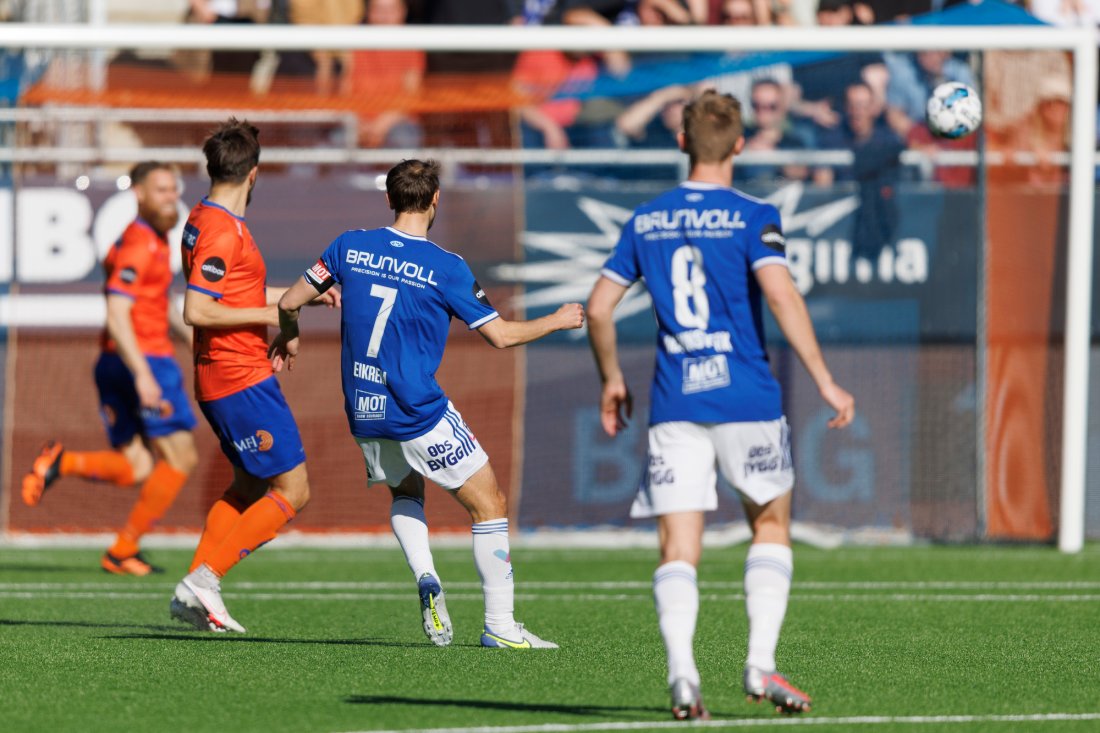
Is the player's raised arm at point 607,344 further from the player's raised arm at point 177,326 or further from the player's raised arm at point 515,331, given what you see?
the player's raised arm at point 177,326

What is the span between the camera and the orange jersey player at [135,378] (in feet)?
36.0

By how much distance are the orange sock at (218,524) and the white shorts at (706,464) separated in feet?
10.3

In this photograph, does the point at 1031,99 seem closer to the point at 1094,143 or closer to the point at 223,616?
the point at 1094,143

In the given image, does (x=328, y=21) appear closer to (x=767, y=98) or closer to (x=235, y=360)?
(x=767, y=98)

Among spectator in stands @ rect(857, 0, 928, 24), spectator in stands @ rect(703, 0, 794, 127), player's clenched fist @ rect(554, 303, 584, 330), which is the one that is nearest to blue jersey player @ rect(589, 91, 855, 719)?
player's clenched fist @ rect(554, 303, 584, 330)

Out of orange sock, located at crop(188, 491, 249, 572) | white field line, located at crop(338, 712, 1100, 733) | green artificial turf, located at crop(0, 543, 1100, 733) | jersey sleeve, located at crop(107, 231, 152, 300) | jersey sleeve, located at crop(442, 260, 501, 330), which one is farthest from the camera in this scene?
jersey sleeve, located at crop(107, 231, 152, 300)

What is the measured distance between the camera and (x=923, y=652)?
24.5 feet

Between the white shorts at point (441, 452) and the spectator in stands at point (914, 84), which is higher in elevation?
the spectator in stands at point (914, 84)

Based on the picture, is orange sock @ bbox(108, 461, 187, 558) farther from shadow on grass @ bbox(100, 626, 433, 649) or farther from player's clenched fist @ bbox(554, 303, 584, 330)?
player's clenched fist @ bbox(554, 303, 584, 330)

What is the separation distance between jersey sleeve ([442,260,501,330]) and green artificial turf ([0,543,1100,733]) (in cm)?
139

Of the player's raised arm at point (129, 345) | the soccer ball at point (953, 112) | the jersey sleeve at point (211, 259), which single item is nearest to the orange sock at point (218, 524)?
the jersey sleeve at point (211, 259)

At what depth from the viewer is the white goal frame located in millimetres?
12352

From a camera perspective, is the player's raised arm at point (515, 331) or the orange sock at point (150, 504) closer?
the player's raised arm at point (515, 331)

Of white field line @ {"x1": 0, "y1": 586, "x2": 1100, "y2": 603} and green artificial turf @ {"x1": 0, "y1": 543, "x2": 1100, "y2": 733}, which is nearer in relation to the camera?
green artificial turf @ {"x1": 0, "y1": 543, "x2": 1100, "y2": 733}
